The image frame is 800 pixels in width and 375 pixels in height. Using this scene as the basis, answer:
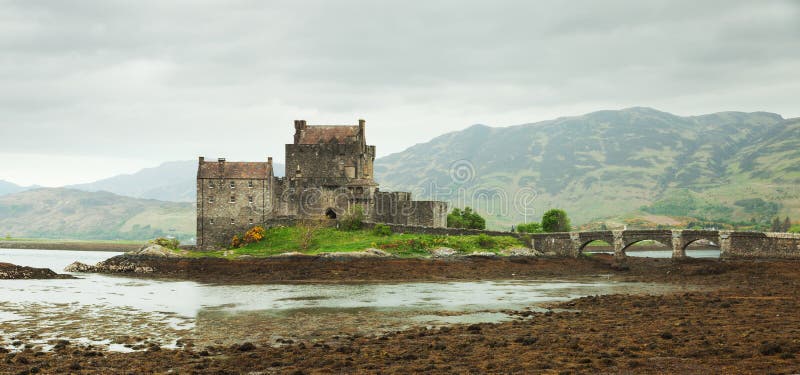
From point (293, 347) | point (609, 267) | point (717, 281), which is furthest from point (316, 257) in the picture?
point (293, 347)

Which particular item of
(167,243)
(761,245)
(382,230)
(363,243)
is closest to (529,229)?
(382,230)

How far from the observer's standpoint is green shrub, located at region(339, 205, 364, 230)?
8126 cm

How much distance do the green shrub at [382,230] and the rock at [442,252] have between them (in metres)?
7.35

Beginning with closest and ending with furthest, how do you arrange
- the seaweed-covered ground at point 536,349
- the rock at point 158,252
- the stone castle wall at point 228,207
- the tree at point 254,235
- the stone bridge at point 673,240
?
the seaweed-covered ground at point 536,349 → the stone bridge at point 673,240 → the rock at point 158,252 → the tree at point 254,235 → the stone castle wall at point 228,207

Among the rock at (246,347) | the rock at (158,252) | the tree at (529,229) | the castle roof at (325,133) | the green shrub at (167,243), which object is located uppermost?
the castle roof at (325,133)

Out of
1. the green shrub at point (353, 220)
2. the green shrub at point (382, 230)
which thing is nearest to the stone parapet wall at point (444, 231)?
the green shrub at point (382, 230)

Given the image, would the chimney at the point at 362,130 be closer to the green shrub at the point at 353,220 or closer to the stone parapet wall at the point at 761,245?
the green shrub at the point at 353,220

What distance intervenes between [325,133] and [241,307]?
50466mm

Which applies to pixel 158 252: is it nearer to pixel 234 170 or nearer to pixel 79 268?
pixel 79 268

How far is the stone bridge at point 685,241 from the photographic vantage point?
6372 cm

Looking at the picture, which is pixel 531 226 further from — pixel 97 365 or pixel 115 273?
pixel 97 365

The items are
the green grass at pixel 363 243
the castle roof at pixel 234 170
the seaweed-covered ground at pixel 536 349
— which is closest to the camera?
the seaweed-covered ground at pixel 536 349

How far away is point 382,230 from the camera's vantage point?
78.2 m

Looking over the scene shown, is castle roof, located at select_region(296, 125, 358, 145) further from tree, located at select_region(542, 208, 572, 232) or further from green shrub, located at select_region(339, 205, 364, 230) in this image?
tree, located at select_region(542, 208, 572, 232)
